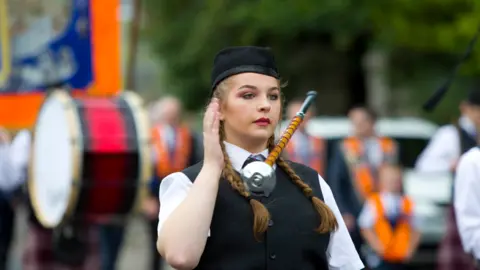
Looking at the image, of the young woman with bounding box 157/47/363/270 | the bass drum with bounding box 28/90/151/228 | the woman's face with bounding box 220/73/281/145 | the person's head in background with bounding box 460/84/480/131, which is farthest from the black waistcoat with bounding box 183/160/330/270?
the bass drum with bounding box 28/90/151/228

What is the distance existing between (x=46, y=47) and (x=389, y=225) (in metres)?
3.14

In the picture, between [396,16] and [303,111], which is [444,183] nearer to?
[396,16]

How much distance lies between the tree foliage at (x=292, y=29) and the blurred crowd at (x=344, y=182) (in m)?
0.81

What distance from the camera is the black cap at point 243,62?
162 inches

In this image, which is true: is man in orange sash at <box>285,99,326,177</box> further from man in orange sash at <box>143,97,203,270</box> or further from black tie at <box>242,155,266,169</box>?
black tie at <box>242,155,266,169</box>

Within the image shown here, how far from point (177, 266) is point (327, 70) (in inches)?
607

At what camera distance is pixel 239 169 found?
13.5 ft

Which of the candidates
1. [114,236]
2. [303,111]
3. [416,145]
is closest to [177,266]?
[303,111]

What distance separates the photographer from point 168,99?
11172mm

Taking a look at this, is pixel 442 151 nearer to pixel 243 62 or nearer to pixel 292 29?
pixel 243 62

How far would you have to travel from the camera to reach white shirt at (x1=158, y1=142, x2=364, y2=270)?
4.04 m

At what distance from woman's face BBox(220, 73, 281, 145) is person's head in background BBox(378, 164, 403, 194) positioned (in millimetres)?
5723

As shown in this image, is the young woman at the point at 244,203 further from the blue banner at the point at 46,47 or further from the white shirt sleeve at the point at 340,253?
the blue banner at the point at 46,47

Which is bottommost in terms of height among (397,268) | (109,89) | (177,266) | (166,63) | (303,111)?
(166,63)
